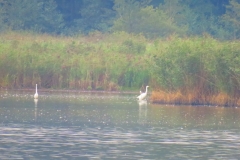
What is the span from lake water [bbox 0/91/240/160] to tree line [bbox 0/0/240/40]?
3163 cm

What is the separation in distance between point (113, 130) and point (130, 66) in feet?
66.7

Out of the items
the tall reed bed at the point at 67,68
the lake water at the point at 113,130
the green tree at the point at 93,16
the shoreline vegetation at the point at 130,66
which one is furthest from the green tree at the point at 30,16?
the lake water at the point at 113,130

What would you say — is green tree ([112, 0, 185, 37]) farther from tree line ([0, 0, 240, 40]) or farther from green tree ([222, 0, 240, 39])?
green tree ([222, 0, 240, 39])

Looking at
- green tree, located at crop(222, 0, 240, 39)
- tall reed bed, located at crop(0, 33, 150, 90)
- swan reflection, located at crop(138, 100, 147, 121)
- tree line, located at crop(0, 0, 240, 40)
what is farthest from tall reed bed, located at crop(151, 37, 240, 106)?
green tree, located at crop(222, 0, 240, 39)

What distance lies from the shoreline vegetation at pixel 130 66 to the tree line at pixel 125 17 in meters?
10.2

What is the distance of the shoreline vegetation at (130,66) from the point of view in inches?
1265

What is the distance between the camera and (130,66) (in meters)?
42.6

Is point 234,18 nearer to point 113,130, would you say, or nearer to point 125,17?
point 125,17

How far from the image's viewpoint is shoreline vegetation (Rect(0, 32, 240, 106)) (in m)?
32.1

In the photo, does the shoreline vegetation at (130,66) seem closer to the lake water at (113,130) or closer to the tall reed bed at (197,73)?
the tall reed bed at (197,73)

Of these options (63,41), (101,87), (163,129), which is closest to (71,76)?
(101,87)

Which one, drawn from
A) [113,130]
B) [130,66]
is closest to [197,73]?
[130,66]

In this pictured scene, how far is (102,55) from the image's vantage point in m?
44.3

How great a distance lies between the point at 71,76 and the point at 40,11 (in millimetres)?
30740
